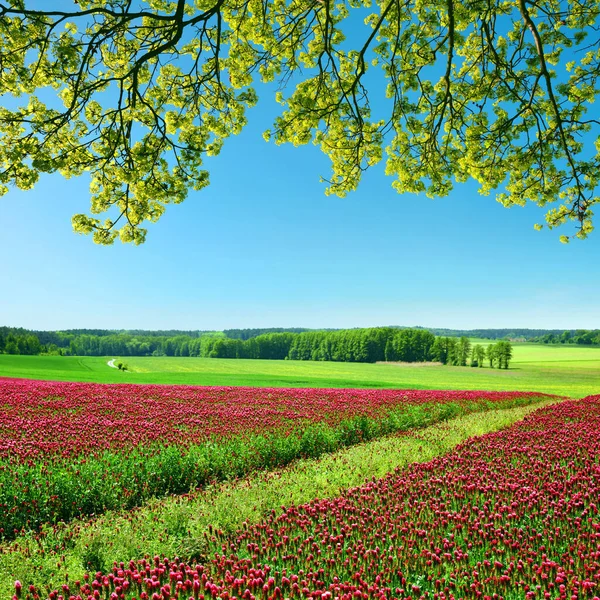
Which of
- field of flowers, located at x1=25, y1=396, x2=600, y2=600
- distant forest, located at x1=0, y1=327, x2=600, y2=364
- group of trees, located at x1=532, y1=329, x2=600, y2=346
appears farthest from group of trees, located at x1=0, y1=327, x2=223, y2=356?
field of flowers, located at x1=25, y1=396, x2=600, y2=600

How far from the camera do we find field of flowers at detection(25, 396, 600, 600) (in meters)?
4.07

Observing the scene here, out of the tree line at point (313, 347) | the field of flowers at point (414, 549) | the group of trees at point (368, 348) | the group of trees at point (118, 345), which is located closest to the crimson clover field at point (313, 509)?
the field of flowers at point (414, 549)

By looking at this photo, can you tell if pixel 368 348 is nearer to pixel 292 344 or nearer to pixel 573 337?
pixel 292 344

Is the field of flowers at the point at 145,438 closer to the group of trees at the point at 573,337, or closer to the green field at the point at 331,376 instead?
the green field at the point at 331,376

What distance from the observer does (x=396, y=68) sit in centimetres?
1055

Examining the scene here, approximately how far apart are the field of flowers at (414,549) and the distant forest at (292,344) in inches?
4010

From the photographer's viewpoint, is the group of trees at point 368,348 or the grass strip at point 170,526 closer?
the grass strip at point 170,526

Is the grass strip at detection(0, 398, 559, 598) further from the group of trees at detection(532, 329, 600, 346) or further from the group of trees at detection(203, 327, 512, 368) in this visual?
the group of trees at detection(532, 329, 600, 346)

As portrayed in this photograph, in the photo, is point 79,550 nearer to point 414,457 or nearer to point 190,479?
point 190,479

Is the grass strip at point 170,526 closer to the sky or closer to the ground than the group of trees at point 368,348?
closer to the sky

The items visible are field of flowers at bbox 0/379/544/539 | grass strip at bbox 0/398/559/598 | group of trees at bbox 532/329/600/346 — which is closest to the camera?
grass strip at bbox 0/398/559/598

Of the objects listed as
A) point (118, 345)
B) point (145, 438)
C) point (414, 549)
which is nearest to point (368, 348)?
point (145, 438)

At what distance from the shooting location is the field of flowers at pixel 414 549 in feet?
13.4

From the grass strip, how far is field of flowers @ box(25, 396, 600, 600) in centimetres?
30
